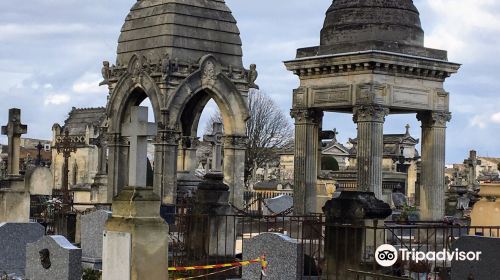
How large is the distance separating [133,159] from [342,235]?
2.97 meters

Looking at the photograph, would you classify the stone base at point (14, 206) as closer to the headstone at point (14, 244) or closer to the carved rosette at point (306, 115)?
the headstone at point (14, 244)

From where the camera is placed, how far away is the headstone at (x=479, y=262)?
10859 mm

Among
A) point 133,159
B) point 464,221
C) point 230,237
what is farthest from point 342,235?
point 464,221

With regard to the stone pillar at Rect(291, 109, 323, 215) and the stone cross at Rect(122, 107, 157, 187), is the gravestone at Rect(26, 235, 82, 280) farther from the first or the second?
the stone pillar at Rect(291, 109, 323, 215)

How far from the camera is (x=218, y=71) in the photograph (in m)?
25.9

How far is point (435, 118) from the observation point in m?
22.1

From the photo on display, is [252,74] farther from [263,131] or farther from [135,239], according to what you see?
[263,131]

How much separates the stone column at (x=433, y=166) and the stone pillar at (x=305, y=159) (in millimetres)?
2454

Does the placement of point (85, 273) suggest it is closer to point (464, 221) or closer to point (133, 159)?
point (133, 159)

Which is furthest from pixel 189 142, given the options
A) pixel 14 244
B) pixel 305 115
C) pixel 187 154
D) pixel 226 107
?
pixel 14 244

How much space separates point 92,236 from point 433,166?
886 centimetres

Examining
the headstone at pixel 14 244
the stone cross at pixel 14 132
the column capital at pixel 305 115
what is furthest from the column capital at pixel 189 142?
the headstone at pixel 14 244

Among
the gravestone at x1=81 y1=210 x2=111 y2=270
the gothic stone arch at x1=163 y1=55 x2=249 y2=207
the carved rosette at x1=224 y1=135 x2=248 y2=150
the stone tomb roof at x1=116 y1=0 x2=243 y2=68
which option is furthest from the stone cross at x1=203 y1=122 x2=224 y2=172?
the gravestone at x1=81 y1=210 x2=111 y2=270

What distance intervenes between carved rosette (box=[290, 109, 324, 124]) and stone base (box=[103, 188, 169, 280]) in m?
11.6
